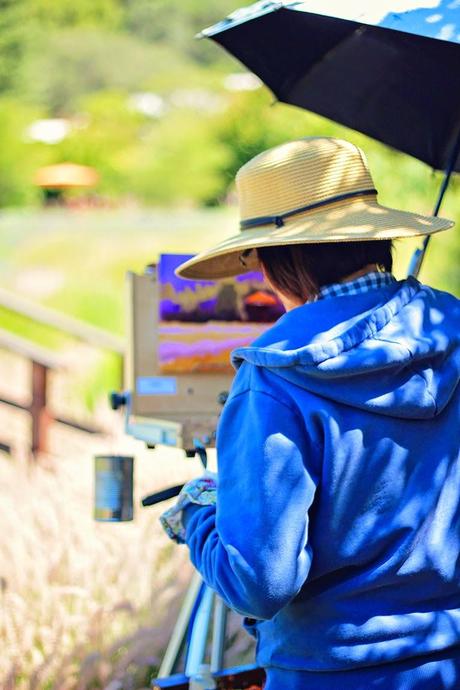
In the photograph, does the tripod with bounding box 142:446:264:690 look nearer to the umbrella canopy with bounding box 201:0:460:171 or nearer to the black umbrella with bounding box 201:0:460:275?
the black umbrella with bounding box 201:0:460:275

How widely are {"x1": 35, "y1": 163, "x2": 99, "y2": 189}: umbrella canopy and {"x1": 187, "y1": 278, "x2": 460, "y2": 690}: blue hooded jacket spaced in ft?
68.6

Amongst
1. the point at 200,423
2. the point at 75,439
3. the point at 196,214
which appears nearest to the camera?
the point at 200,423

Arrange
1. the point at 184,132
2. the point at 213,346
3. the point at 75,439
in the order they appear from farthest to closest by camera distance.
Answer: the point at 184,132 < the point at 75,439 < the point at 213,346

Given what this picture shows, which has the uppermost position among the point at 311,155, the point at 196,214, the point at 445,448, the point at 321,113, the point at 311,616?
the point at 196,214

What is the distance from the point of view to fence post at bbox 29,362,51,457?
7155 mm

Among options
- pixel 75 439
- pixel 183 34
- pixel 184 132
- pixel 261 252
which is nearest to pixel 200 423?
pixel 261 252

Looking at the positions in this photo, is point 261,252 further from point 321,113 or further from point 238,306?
point 321,113

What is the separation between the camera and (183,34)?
190ft

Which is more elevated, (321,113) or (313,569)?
(321,113)

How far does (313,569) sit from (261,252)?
54cm

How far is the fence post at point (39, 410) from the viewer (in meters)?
7.15

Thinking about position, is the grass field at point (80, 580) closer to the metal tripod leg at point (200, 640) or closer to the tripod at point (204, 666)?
the metal tripod leg at point (200, 640)

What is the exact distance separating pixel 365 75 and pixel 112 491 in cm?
138

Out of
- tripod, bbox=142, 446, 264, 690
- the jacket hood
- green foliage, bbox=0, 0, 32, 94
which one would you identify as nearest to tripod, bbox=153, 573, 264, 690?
tripod, bbox=142, 446, 264, 690
